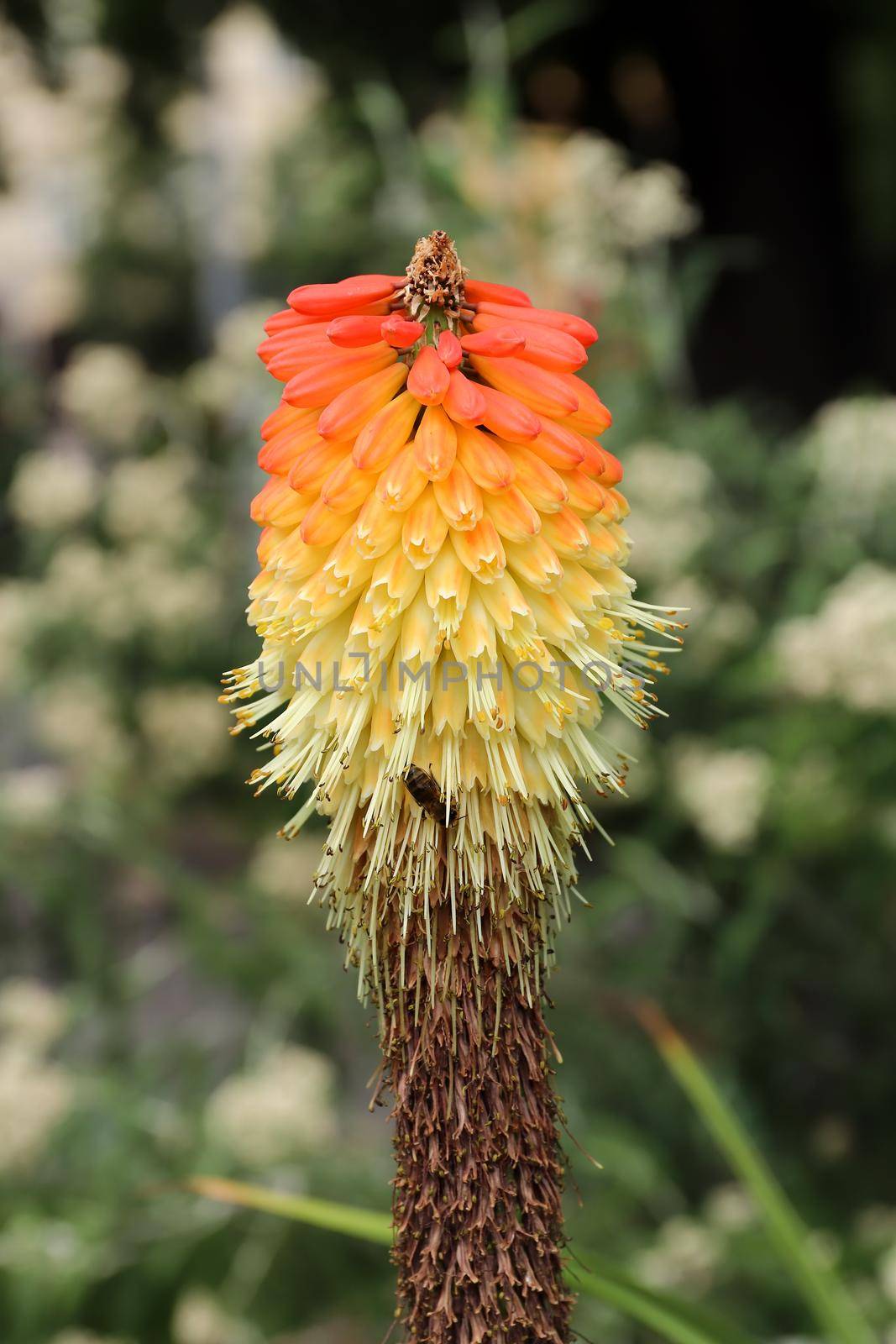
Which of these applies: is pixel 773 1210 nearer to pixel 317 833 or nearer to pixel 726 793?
pixel 726 793

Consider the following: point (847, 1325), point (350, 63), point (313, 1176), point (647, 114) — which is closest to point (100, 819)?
point (313, 1176)

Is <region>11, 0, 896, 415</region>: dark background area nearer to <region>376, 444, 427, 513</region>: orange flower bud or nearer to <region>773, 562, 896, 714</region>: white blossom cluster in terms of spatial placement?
<region>773, 562, 896, 714</region>: white blossom cluster

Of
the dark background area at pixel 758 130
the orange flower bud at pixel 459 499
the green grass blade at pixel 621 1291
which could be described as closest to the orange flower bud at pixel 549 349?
the orange flower bud at pixel 459 499

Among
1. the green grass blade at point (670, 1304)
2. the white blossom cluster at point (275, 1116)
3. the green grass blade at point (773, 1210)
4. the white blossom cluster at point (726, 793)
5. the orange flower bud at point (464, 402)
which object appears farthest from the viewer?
the white blossom cluster at point (726, 793)

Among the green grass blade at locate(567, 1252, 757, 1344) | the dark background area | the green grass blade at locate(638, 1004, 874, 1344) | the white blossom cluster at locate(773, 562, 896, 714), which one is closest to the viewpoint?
the green grass blade at locate(567, 1252, 757, 1344)

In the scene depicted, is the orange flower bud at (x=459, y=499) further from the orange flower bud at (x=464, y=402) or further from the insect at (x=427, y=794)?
the insect at (x=427, y=794)

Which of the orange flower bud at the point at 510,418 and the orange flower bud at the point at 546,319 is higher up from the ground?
the orange flower bud at the point at 546,319

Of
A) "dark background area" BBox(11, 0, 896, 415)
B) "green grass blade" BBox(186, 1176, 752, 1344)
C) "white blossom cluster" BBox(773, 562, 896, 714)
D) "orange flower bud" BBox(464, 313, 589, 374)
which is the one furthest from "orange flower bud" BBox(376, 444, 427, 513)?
"dark background area" BBox(11, 0, 896, 415)
